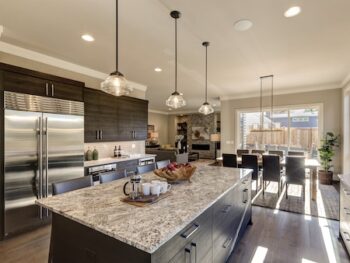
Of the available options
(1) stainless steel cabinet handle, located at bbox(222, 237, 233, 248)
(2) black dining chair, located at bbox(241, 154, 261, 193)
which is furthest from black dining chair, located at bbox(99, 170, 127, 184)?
(2) black dining chair, located at bbox(241, 154, 261, 193)

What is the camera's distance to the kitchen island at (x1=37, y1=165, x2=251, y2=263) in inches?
41.4

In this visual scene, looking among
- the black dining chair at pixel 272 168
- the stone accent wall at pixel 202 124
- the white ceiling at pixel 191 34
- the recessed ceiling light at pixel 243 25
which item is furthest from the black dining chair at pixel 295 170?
the stone accent wall at pixel 202 124

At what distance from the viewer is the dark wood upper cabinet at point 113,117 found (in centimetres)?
392

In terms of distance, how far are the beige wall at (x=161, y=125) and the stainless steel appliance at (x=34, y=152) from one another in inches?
324

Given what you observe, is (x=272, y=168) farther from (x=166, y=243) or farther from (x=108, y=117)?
(x=166, y=243)

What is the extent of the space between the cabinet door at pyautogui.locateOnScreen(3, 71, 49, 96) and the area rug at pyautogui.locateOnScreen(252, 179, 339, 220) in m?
4.41

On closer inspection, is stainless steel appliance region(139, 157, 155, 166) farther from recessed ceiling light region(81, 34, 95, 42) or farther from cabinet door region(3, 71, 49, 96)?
recessed ceiling light region(81, 34, 95, 42)

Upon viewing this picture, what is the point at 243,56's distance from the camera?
362cm

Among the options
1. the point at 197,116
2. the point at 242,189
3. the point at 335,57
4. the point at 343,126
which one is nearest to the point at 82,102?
the point at 242,189

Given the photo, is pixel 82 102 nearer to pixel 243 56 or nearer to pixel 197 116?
pixel 243 56

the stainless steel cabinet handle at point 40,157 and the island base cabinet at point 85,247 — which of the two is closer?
the island base cabinet at point 85,247

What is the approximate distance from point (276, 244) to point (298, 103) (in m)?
5.04

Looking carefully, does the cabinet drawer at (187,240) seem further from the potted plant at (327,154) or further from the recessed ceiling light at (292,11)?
the potted plant at (327,154)

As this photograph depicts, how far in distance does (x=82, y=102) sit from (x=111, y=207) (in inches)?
103
